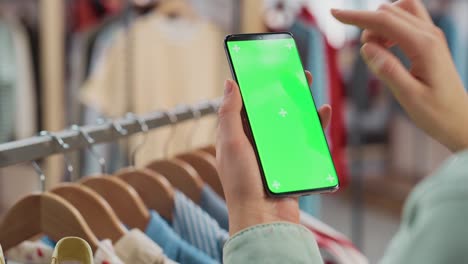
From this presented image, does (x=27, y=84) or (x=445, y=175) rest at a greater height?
(x=445, y=175)

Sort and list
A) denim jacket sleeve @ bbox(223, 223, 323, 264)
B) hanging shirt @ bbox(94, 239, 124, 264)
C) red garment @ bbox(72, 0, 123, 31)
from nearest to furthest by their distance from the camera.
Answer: denim jacket sleeve @ bbox(223, 223, 323, 264) < hanging shirt @ bbox(94, 239, 124, 264) < red garment @ bbox(72, 0, 123, 31)

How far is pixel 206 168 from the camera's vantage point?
51.5 inches

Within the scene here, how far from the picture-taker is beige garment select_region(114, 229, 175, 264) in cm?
98

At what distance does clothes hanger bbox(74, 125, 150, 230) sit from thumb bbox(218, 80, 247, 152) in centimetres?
33

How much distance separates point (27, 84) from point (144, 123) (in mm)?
1913

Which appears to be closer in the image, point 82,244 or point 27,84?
point 82,244

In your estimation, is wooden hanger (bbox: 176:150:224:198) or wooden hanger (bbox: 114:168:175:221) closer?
wooden hanger (bbox: 114:168:175:221)

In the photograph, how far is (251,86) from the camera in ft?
2.97

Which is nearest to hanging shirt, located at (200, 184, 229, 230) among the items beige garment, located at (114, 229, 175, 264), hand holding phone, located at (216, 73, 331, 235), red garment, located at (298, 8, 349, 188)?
beige garment, located at (114, 229, 175, 264)

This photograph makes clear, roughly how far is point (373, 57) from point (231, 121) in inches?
6.1

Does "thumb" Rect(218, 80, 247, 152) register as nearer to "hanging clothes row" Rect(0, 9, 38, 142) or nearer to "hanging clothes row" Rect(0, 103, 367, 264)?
"hanging clothes row" Rect(0, 103, 367, 264)

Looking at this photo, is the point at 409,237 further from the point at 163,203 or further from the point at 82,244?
the point at 163,203

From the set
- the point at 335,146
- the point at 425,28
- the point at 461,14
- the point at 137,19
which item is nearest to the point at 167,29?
the point at 137,19

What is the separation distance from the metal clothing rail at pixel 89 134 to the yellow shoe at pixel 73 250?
149 mm
